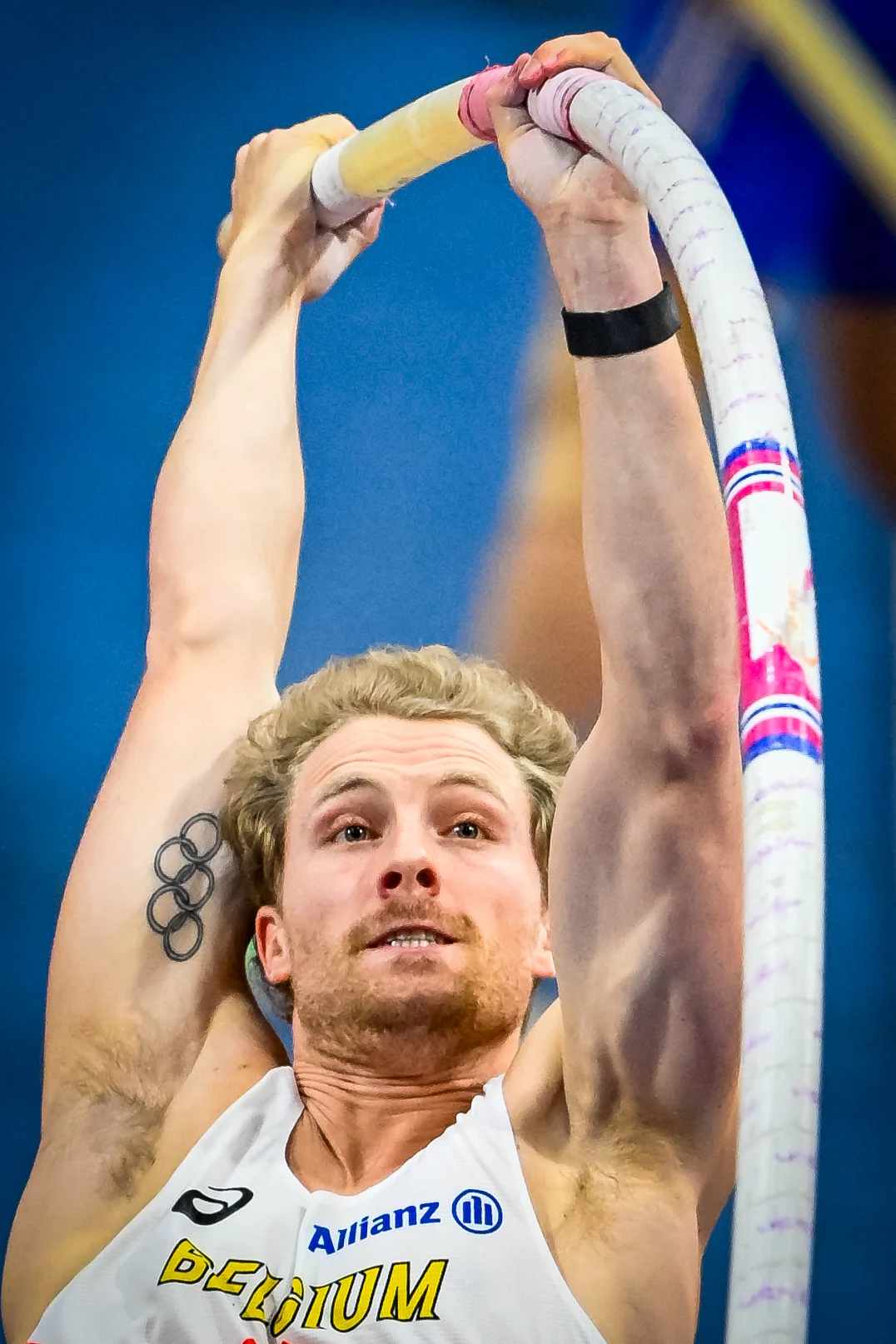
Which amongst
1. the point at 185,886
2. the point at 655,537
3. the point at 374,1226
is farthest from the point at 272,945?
the point at 655,537

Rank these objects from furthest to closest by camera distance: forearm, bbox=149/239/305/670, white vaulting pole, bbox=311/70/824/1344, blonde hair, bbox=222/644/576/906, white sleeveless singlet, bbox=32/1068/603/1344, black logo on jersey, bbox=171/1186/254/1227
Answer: forearm, bbox=149/239/305/670
blonde hair, bbox=222/644/576/906
black logo on jersey, bbox=171/1186/254/1227
white sleeveless singlet, bbox=32/1068/603/1344
white vaulting pole, bbox=311/70/824/1344

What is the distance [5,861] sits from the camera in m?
1.85

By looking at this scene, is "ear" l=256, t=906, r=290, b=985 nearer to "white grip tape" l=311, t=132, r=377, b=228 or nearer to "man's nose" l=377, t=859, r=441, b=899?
"man's nose" l=377, t=859, r=441, b=899

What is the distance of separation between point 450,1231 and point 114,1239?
1.12ft

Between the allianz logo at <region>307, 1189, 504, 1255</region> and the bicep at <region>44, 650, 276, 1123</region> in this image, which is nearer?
the allianz logo at <region>307, 1189, 504, 1255</region>

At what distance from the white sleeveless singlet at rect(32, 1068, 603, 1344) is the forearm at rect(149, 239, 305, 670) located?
1.91 ft

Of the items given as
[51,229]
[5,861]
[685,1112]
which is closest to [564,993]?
[685,1112]

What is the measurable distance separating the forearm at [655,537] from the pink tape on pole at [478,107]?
33cm

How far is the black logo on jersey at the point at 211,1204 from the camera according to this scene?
149 cm

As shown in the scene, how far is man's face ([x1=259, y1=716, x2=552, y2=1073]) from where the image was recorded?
5.12 feet

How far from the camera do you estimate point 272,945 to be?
A: 67.0 inches

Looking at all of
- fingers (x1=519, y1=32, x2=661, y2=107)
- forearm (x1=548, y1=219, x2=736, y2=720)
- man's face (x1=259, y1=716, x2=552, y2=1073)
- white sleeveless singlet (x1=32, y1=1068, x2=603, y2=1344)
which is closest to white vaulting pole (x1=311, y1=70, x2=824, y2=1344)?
fingers (x1=519, y1=32, x2=661, y2=107)

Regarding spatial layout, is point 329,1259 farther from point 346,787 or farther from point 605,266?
point 605,266

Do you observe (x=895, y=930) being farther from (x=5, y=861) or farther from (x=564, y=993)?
(x=5, y=861)
